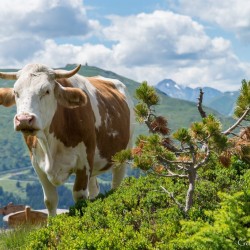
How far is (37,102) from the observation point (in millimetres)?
8430

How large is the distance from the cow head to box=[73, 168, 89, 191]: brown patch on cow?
1168mm

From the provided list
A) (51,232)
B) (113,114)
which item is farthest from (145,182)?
(113,114)

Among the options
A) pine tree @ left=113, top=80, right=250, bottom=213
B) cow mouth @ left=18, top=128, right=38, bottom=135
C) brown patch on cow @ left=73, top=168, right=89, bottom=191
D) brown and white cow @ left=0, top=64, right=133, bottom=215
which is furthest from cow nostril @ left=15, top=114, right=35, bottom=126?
brown patch on cow @ left=73, top=168, right=89, bottom=191

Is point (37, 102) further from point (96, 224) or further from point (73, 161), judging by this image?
point (96, 224)

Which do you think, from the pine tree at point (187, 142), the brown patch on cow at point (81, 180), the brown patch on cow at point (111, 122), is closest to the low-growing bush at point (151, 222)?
the pine tree at point (187, 142)

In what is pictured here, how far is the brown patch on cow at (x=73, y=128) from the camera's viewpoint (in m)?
9.51

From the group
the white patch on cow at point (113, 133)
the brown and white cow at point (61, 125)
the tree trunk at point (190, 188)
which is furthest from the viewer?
the white patch on cow at point (113, 133)

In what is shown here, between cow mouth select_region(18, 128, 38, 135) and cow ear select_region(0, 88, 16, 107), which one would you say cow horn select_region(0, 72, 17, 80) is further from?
cow mouth select_region(18, 128, 38, 135)

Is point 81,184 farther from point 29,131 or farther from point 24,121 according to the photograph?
point 24,121

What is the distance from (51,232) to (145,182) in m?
2.31

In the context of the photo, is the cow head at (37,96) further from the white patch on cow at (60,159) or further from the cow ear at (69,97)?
the white patch on cow at (60,159)

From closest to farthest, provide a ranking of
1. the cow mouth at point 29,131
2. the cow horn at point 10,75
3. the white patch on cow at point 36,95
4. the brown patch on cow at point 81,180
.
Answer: the cow mouth at point 29,131 → the white patch on cow at point 36,95 → the cow horn at point 10,75 → the brown patch on cow at point 81,180

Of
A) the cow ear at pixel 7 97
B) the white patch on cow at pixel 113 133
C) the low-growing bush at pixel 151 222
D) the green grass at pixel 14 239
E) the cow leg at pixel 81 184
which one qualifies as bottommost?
the green grass at pixel 14 239

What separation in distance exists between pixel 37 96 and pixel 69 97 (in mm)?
954
